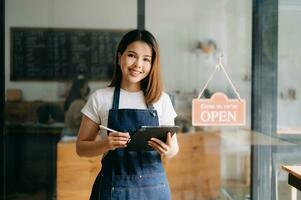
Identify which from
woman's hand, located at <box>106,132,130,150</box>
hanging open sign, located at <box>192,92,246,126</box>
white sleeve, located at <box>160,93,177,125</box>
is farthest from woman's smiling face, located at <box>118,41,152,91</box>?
hanging open sign, located at <box>192,92,246,126</box>

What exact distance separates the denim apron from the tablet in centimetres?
5

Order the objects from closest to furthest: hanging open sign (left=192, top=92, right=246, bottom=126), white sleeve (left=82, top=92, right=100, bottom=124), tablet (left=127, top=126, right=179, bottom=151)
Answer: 1. tablet (left=127, top=126, right=179, bottom=151)
2. white sleeve (left=82, top=92, right=100, bottom=124)
3. hanging open sign (left=192, top=92, right=246, bottom=126)

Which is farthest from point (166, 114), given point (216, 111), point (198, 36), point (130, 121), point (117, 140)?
point (198, 36)

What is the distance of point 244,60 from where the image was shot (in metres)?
3.37

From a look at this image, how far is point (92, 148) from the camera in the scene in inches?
71.3

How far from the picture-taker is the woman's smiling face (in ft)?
6.11

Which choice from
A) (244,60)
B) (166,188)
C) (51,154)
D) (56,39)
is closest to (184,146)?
(244,60)

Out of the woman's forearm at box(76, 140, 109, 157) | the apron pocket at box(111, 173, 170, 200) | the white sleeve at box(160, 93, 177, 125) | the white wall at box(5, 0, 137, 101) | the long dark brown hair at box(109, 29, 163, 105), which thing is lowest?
the apron pocket at box(111, 173, 170, 200)

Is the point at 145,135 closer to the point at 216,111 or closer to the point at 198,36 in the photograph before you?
the point at 216,111

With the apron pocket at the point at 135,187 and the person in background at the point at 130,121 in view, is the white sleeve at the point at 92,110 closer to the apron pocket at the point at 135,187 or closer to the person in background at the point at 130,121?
the person in background at the point at 130,121

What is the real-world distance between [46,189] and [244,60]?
6.03 ft

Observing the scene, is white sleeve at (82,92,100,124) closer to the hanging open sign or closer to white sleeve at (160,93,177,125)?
white sleeve at (160,93,177,125)

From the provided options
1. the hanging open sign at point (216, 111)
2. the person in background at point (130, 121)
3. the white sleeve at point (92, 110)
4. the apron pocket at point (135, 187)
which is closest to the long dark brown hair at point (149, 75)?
the person in background at point (130, 121)

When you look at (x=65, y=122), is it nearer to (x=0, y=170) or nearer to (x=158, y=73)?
(x=0, y=170)
